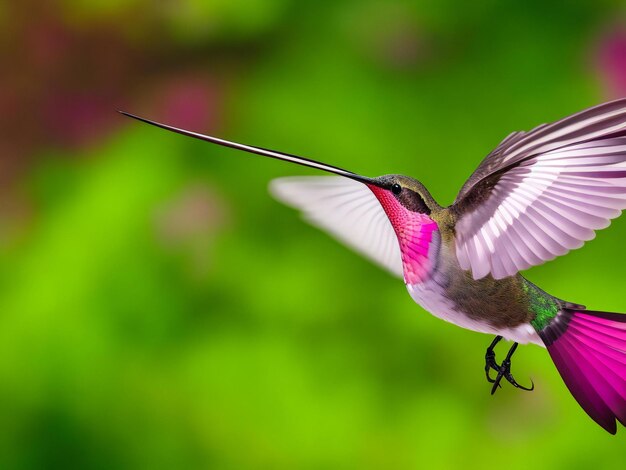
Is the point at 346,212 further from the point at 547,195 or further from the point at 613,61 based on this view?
the point at 613,61

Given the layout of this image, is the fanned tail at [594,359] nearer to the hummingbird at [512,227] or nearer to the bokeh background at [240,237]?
the hummingbird at [512,227]

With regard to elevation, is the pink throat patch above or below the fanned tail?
above

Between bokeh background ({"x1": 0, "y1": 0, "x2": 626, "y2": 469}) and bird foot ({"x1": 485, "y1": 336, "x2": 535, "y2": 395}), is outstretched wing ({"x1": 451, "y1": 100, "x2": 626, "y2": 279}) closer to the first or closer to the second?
bird foot ({"x1": 485, "y1": 336, "x2": 535, "y2": 395})

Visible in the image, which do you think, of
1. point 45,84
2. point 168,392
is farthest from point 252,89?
point 168,392

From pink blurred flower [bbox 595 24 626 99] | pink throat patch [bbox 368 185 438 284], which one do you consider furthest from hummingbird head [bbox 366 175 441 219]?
pink blurred flower [bbox 595 24 626 99]

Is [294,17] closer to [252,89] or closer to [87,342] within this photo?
[252,89]

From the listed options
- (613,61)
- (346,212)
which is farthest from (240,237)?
(346,212)
